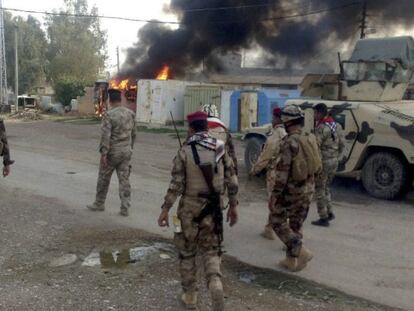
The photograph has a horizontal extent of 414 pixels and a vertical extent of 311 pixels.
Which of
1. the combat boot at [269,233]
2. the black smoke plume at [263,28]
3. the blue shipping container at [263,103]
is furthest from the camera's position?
the black smoke plume at [263,28]

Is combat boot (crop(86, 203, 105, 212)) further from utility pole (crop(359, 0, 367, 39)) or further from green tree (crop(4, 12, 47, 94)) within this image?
green tree (crop(4, 12, 47, 94))

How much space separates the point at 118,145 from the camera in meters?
7.16

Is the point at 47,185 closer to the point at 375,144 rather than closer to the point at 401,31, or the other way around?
the point at 375,144

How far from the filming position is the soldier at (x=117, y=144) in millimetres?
7066

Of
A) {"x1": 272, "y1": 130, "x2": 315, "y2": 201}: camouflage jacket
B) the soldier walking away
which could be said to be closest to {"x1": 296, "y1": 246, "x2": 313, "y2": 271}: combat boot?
the soldier walking away

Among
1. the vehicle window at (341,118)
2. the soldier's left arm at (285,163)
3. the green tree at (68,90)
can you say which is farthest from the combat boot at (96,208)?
the green tree at (68,90)

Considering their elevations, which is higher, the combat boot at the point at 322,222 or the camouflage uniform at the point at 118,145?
the camouflage uniform at the point at 118,145

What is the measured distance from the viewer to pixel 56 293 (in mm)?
4484

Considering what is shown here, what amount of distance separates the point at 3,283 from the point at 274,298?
2264mm

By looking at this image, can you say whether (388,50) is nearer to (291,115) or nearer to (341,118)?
(341,118)

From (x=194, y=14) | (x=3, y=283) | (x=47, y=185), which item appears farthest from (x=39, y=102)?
(x=3, y=283)

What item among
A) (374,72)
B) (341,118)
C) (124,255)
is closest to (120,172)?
(124,255)

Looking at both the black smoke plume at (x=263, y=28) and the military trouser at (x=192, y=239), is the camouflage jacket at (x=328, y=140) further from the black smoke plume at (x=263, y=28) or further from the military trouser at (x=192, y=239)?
the black smoke plume at (x=263, y=28)

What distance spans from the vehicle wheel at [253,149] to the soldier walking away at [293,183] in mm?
4953
